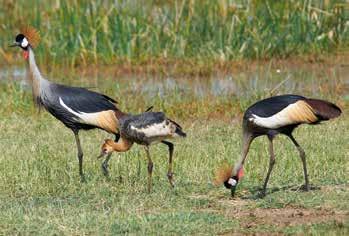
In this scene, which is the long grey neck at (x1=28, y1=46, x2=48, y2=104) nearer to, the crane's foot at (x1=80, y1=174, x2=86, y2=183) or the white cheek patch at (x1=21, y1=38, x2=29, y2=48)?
the white cheek patch at (x1=21, y1=38, x2=29, y2=48)

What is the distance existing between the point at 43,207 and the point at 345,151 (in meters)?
3.12

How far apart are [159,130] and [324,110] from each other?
132 cm

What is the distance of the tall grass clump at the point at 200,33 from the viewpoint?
47.8 feet

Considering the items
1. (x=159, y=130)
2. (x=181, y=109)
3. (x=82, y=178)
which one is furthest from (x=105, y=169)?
(x=181, y=109)

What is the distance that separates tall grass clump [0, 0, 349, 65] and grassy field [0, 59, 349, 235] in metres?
0.63

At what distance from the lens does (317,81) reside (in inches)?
545

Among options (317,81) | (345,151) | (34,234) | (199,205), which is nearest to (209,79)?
(317,81)

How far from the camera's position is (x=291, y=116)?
8203mm

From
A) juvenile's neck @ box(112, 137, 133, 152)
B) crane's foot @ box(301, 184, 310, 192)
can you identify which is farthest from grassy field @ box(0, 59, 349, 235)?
juvenile's neck @ box(112, 137, 133, 152)

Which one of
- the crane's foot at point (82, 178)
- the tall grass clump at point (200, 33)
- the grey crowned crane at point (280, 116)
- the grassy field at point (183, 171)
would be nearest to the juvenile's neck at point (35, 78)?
the grassy field at point (183, 171)

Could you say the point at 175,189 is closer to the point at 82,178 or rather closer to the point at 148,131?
the point at 148,131

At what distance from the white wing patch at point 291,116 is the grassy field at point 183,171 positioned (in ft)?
1.80

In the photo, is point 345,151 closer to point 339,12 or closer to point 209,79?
point 209,79

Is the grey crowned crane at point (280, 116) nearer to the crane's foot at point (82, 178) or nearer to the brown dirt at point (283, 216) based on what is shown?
the brown dirt at point (283, 216)
